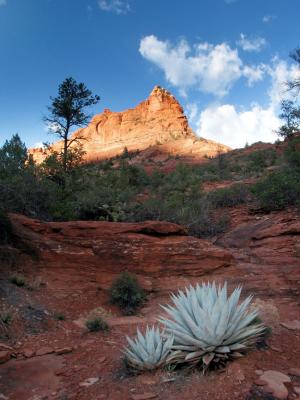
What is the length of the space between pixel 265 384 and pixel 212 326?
2.21 ft

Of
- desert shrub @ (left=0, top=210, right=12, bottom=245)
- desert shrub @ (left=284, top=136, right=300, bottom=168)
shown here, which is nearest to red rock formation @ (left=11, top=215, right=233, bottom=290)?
desert shrub @ (left=0, top=210, right=12, bottom=245)

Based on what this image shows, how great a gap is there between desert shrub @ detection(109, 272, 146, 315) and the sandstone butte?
42.5 metres

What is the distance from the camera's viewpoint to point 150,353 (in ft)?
12.2

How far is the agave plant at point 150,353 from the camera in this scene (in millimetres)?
3662

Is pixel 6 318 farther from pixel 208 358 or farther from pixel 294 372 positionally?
pixel 294 372

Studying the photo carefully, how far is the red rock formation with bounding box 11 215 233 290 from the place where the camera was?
25.2 feet

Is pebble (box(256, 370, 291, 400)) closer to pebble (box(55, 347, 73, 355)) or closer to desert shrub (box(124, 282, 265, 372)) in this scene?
desert shrub (box(124, 282, 265, 372))

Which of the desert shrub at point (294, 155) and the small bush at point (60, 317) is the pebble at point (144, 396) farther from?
the desert shrub at point (294, 155)

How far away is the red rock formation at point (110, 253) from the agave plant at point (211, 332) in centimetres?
393

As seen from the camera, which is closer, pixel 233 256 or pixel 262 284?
pixel 262 284

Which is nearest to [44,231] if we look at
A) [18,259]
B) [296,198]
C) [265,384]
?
[18,259]

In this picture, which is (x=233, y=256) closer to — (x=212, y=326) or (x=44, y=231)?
(x=44, y=231)

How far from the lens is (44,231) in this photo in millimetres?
8180

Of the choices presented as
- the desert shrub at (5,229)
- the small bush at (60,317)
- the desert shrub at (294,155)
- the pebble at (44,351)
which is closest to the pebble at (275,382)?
the pebble at (44,351)
